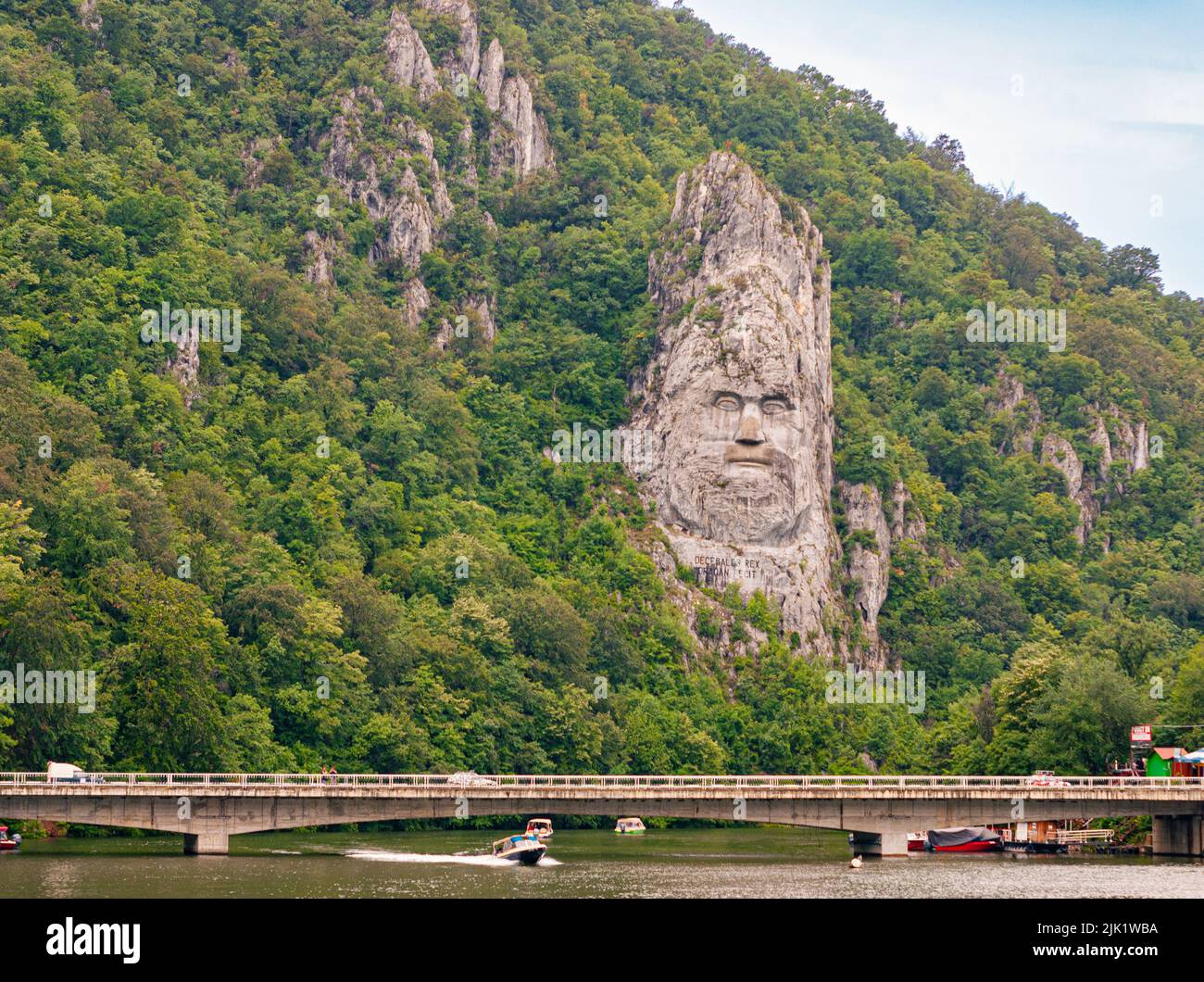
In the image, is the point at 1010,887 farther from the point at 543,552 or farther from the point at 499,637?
the point at 543,552

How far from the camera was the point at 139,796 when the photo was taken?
101 m

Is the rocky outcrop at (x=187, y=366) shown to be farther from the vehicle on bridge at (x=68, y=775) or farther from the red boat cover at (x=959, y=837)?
the red boat cover at (x=959, y=837)

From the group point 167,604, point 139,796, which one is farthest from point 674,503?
point 139,796

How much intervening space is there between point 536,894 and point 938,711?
110 m

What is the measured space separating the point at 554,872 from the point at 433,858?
10961 mm

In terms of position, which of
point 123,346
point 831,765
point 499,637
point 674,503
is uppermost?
point 123,346

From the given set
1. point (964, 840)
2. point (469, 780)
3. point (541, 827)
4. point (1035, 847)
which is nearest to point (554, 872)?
point (469, 780)

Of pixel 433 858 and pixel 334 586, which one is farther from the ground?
pixel 334 586

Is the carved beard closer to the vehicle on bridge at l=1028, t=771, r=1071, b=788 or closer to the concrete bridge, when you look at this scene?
the vehicle on bridge at l=1028, t=771, r=1071, b=788

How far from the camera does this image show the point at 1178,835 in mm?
111312

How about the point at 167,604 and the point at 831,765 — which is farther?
the point at 831,765

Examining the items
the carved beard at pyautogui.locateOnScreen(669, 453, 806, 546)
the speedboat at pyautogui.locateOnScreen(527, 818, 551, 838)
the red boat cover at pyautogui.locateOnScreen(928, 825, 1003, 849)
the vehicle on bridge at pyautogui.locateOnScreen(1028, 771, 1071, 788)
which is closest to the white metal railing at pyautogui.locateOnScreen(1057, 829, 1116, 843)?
the red boat cover at pyautogui.locateOnScreen(928, 825, 1003, 849)

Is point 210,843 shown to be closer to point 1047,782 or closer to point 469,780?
point 469,780

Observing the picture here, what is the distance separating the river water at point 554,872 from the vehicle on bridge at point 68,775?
3560 millimetres
